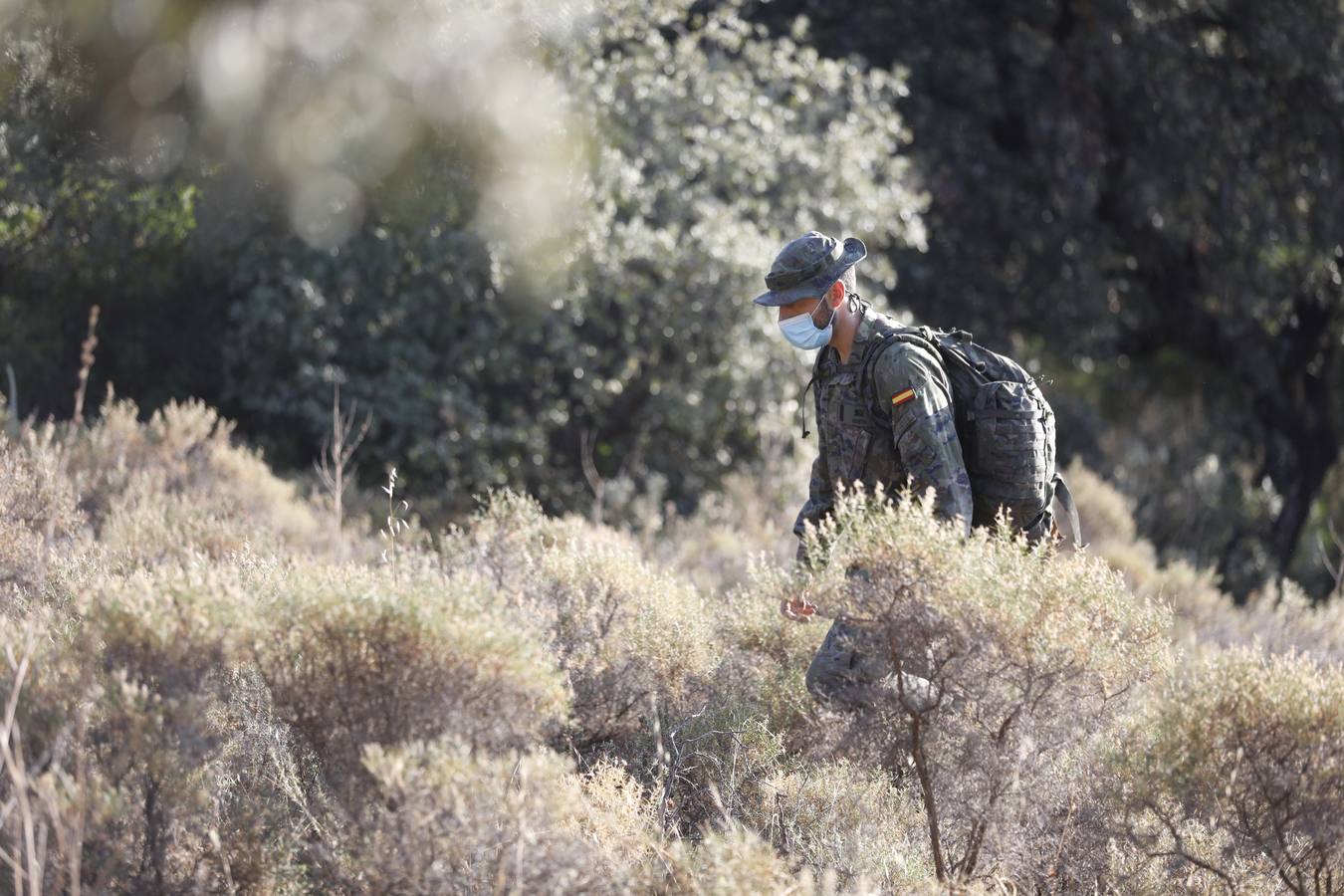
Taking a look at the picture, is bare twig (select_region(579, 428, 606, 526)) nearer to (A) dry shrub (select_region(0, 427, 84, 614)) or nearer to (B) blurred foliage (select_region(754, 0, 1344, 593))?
(B) blurred foliage (select_region(754, 0, 1344, 593))

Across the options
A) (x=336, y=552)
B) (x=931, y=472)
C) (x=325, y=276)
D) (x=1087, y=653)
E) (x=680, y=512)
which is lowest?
(x=1087, y=653)

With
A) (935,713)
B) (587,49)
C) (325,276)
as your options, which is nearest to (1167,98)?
(587,49)

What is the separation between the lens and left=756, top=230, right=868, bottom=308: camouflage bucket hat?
16.1ft

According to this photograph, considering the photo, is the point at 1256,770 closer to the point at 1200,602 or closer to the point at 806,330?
the point at 806,330

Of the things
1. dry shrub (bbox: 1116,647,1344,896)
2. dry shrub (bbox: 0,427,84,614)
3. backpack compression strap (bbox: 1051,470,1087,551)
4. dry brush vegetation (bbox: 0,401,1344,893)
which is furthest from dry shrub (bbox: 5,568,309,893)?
backpack compression strap (bbox: 1051,470,1087,551)

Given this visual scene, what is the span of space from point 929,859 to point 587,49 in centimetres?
730

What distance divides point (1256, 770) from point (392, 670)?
241 cm

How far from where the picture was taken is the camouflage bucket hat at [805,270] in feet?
16.1

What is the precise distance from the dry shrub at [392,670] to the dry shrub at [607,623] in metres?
0.94

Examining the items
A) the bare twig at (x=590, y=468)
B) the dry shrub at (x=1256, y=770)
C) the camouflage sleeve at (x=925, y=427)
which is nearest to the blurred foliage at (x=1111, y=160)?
the bare twig at (x=590, y=468)

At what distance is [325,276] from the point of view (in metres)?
9.87

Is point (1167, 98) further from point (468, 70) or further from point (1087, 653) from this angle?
point (1087, 653)

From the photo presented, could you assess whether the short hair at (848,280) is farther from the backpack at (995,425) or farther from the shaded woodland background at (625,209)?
the shaded woodland background at (625,209)

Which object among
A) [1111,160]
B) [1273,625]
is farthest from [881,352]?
[1111,160]
